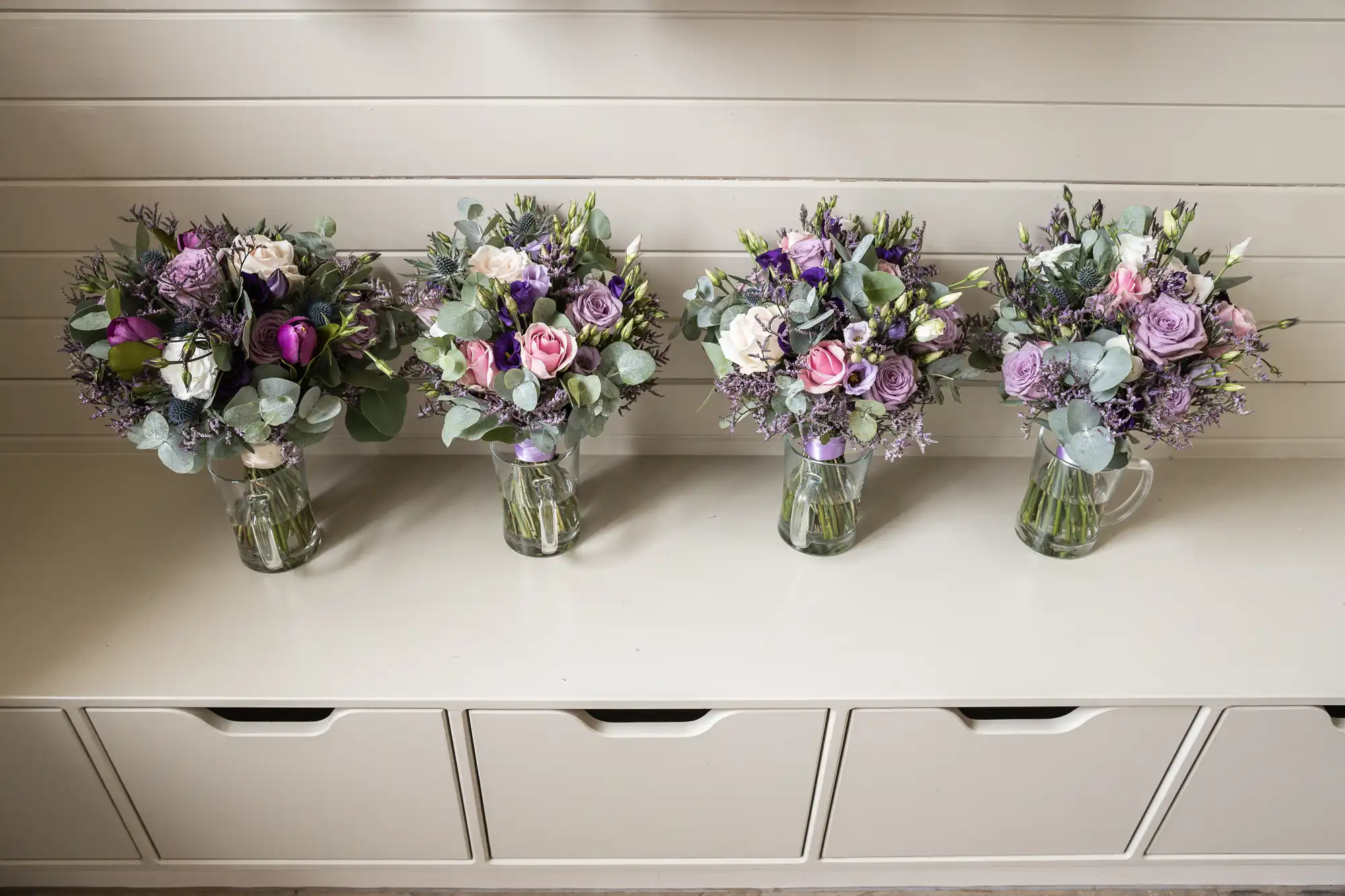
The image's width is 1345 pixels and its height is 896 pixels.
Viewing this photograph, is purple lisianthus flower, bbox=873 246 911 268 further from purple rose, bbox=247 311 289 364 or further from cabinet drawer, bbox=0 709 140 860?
cabinet drawer, bbox=0 709 140 860

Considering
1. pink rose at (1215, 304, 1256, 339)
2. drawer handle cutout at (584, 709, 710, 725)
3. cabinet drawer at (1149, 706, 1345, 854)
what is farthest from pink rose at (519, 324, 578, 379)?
cabinet drawer at (1149, 706, 1345, 854)

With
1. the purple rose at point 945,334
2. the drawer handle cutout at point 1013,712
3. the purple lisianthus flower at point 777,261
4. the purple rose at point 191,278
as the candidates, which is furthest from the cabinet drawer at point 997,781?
the purple rose at point 191,278

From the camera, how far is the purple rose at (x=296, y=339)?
1.00 metres

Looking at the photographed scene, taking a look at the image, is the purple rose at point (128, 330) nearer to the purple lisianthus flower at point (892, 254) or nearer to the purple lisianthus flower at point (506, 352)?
the purple lisianthus flower at point (506, 352)

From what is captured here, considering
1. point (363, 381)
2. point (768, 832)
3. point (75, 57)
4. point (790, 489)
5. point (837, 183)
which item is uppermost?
point (75, 57)

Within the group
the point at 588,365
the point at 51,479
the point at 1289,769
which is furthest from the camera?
the point at 51,479

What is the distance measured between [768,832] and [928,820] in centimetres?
21

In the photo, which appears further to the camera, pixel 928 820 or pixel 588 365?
pixel 928 820

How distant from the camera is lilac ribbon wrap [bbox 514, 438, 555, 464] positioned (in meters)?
1.13

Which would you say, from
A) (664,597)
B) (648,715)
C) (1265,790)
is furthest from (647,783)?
(1265,790)

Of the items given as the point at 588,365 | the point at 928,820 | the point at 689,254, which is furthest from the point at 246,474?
the point at 928,820

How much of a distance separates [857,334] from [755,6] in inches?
16.8

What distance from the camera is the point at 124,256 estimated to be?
3.51 ft

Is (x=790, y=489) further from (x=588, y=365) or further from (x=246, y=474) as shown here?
(x=246, y=474)
